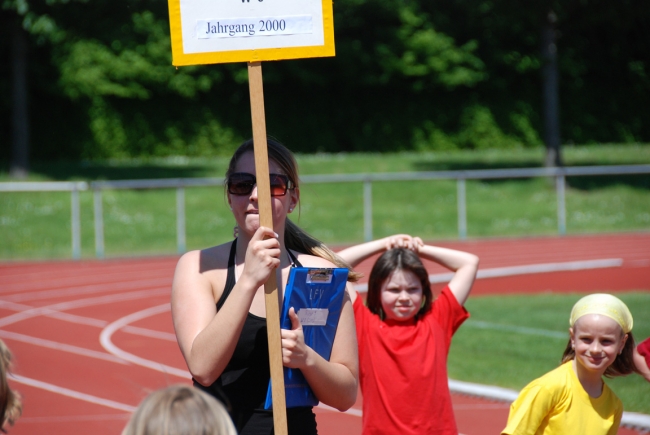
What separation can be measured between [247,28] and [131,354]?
22.9 feet

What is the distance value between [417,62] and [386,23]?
7.56 feet

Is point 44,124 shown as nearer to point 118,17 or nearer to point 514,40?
point 118,17

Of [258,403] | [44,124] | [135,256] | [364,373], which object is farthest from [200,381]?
[44,124]

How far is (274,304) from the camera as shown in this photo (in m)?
2.67

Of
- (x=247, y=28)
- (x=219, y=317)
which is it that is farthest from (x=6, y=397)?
(x=247, y=28)

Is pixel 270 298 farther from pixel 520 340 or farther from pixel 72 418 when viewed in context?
pixel 520 340

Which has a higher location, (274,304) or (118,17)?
(118,17)

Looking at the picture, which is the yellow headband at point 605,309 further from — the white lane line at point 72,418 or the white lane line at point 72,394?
the white lane line at point 72,394

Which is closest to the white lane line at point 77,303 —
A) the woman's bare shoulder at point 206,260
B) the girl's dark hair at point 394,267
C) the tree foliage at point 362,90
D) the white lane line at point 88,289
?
the white lane line at point 88,289

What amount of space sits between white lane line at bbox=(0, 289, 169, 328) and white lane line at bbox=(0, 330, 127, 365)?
0.82 m

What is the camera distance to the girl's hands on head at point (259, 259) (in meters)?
2.62

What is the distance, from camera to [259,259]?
2631 mm

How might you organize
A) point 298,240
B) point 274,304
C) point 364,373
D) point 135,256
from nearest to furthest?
1. point 274,304
2. point 298,240
3. point 364,373
4. point 135,256

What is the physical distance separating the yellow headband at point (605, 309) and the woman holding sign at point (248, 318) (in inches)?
45.0
